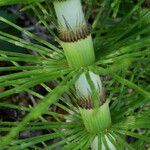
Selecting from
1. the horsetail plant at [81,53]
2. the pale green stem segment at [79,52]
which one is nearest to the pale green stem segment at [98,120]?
the horsetail plant at [81,53]

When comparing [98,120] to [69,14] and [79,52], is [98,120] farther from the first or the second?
[69,14]

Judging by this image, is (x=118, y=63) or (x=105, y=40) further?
(x=105, y=40)

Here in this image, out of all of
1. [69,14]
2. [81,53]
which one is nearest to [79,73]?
[81,53]

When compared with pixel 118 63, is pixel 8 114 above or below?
above

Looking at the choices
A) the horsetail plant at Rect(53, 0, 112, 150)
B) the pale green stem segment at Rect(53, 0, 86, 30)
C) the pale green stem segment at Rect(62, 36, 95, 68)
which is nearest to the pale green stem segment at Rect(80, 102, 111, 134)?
the horsetail plant at Rect(53, 0, 112, 150)

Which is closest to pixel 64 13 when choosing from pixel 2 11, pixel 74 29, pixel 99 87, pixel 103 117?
pixel 74 29

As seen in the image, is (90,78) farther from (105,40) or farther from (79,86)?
(105,40)

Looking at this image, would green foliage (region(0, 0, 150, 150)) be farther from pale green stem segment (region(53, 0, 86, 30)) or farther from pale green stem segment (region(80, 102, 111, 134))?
pale green stem segment (region(53, 0, 86, 30))

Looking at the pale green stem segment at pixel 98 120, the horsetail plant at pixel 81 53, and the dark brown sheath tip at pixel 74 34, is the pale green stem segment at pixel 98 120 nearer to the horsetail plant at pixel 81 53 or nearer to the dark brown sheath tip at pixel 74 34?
the horsetail plant at pixel 81 53
